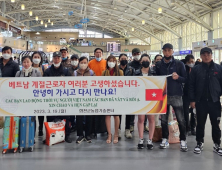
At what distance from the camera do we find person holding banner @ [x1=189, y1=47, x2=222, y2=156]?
3.38 metres

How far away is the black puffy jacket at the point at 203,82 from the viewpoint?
3371 mm

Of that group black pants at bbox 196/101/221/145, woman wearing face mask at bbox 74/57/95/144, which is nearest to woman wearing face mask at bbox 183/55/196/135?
black pants at bbox 196/101/221/145

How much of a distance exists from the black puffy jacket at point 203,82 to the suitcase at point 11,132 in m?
2.77

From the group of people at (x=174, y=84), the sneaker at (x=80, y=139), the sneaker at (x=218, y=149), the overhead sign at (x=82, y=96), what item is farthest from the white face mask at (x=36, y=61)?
Result: the sneaker at (x=218, y=149)

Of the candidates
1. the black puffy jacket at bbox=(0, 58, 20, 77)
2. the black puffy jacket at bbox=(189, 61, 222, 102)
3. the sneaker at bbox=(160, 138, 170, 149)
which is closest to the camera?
the black puffy jacket at bbox=(189, 61, 222, 102)

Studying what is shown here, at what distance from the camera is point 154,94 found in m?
3.66

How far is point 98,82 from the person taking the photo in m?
3.63

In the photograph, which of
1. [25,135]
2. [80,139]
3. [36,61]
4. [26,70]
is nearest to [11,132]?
[25,135]

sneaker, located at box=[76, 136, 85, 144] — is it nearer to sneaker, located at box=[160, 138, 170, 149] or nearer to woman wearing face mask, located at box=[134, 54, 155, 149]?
woman wearing face mask, located at box=[134, 54, 155, 149]

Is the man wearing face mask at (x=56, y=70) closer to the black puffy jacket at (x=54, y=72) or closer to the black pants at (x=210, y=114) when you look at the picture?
the black puffy jacket at (x=54, y=72)

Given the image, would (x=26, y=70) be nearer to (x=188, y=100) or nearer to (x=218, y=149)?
A: (x=188, y=100)

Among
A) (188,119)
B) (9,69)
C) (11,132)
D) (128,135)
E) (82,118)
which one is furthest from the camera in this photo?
(188,119)

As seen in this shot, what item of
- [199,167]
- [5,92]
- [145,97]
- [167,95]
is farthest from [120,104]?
[5,92]

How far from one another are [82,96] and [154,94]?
116cm
